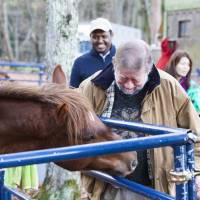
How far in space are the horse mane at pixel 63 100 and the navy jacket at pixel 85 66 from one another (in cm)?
266

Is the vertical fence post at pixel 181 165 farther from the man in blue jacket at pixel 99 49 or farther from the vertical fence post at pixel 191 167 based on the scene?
the man in blue jacket at pixel 99 49

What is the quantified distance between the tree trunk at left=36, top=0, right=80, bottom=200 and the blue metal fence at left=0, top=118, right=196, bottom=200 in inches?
92.6

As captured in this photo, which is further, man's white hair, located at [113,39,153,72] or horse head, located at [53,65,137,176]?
man's white hair, located at [113,39,153,72]

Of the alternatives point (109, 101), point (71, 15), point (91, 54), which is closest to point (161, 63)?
point (91, 54)

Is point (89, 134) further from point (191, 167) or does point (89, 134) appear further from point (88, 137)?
point (191, 167)

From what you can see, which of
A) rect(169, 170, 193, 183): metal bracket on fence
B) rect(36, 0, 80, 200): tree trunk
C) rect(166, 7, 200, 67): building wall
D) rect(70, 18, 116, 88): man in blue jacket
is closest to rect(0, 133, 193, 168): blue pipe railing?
rect(169, 170, 193, 183): metal bracket on fence

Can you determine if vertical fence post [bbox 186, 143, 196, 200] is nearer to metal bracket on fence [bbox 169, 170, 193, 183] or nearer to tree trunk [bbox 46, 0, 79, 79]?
metal bracket on fence [bbox 169, 170, 193, 183]

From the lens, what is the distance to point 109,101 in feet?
10.1

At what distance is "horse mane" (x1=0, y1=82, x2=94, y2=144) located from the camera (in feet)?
8.87

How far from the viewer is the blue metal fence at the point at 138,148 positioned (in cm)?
171

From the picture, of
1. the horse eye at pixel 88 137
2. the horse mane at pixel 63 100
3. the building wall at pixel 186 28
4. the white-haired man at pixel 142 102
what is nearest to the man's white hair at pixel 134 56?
the white-haired man at pixel 142 102

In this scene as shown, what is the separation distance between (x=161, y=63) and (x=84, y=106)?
4.55m

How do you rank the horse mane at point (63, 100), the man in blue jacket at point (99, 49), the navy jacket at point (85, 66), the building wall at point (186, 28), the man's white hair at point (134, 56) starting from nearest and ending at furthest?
the horse mane at point (63, 100), the man's white hair at point (134, 56), the navy jacket at point (85, 66), the man in blue jacket at point (99, 49), the building wall at point (186, 28)

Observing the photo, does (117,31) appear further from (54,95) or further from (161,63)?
(54,95)
